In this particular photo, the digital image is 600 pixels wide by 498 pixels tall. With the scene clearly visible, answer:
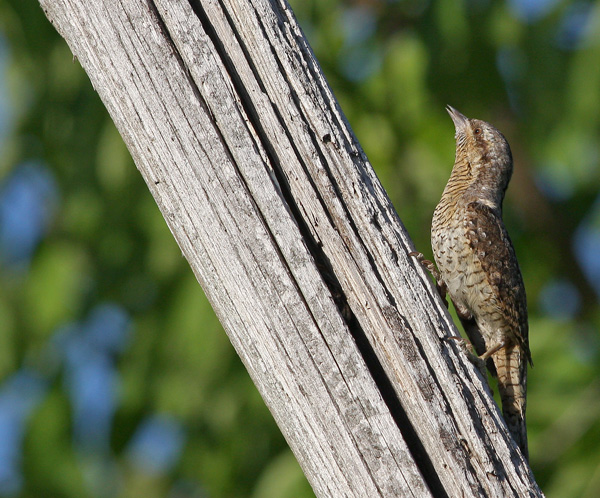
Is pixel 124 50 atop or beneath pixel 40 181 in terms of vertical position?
beneath

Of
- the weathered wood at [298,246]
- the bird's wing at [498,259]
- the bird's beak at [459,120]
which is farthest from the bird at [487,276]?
the weathered wood at [298,246]

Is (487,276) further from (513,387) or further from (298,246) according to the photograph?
(298,246)

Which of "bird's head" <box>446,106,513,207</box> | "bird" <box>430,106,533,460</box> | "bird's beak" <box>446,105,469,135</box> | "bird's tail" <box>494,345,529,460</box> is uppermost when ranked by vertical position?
"bird's beak" <box>446,105,469,135</box>

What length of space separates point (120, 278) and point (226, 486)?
160cm

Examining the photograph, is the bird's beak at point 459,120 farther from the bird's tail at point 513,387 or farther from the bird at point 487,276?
the bird's tail at point 513,387

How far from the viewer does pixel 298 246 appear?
237 cm

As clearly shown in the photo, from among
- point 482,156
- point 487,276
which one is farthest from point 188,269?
point 482,156

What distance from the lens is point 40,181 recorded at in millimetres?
5078

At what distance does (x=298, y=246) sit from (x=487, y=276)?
233 cm

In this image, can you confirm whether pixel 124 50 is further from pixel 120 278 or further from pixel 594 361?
pixel 594 361

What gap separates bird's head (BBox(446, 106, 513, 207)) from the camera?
468cm

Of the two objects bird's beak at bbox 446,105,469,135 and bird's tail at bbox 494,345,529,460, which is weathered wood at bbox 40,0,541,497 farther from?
bird's beak at bbox 446,105,469,135

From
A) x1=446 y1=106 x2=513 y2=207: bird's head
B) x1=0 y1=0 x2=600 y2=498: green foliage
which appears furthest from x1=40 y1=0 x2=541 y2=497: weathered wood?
x1=446 y1=106 x2=513 y2=207: bird's head

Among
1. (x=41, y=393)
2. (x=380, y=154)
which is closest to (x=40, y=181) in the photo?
(x=41, y=393)
